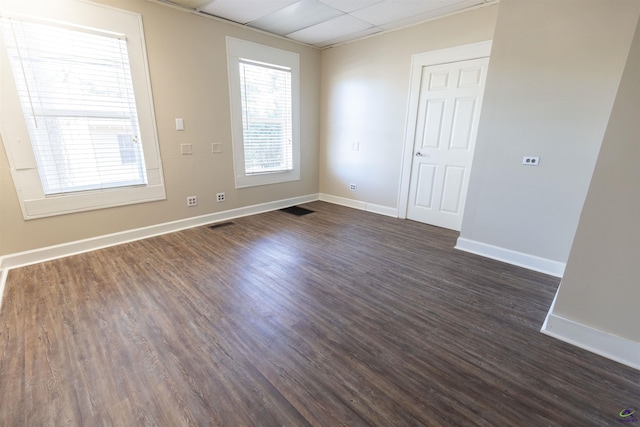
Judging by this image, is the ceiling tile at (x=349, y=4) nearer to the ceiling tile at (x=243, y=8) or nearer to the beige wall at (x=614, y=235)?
the ceiling tile at (x=243, y=8)

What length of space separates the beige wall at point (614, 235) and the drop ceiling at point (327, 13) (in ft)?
7.81

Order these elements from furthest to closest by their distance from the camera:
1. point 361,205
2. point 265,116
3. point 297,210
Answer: point 361,205, point 297,210, point 265,116

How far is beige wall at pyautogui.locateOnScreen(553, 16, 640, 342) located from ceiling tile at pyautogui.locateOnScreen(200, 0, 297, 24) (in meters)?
3.12

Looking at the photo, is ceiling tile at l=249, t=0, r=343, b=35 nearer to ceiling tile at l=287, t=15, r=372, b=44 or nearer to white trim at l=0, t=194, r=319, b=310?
ceiling tile at l=287, t=15, r=372, b=44

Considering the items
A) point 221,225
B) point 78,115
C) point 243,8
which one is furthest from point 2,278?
point 243,8

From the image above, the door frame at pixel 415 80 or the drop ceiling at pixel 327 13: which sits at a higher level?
the drop ceiling at pixel 327 13

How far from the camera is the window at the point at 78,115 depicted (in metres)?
2.57

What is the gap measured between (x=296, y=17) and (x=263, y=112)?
1.37m

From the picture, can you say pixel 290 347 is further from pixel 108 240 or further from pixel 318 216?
pixel 318 216

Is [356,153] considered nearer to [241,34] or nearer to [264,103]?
[264,103]

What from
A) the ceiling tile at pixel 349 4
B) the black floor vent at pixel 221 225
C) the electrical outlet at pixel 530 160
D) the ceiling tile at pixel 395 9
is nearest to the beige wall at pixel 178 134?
the black floor vent at pixel 221 225

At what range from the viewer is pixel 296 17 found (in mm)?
3557

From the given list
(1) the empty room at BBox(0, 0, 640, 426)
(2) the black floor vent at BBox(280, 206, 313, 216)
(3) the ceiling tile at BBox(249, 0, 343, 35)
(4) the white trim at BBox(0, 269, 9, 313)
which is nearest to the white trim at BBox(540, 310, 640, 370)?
(1) the empty room at BBox(0, 0, 640, 426)

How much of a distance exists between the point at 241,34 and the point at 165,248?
3.05 m
